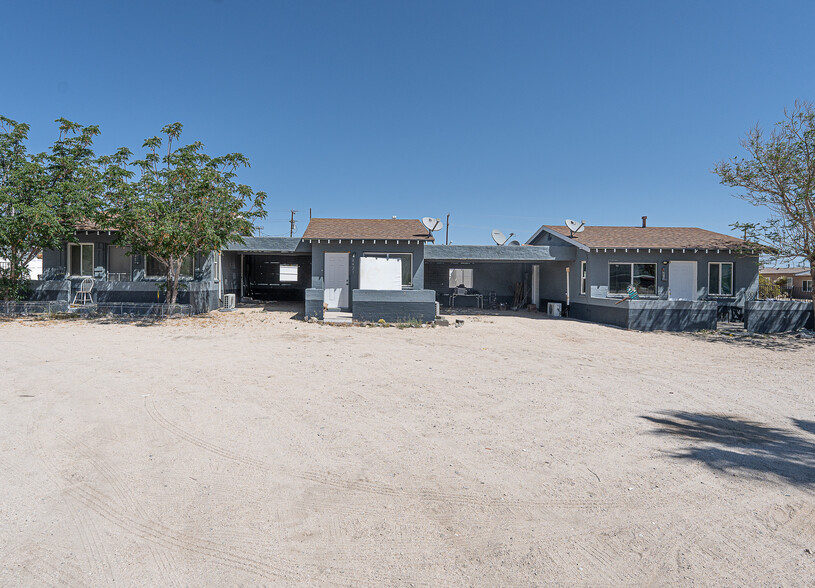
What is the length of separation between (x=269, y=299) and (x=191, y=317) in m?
9.32

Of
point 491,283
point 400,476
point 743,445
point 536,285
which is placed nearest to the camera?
point 400,476

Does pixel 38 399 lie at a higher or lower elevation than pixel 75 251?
lower

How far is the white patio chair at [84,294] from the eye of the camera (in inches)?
666

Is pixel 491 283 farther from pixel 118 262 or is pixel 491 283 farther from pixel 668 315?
pixel 118 262

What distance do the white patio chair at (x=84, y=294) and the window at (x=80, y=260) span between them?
65 cm

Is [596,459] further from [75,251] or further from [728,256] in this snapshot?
[75,251]

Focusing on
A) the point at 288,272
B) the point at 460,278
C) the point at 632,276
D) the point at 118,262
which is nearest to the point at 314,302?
the point at 118,262

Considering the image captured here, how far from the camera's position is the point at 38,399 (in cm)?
563

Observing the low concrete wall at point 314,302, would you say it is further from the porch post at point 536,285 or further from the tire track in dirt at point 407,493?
the porch post at point 536,285

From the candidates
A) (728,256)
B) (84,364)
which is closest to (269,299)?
(84,364)

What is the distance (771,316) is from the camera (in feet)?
47.8

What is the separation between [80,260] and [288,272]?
993 cm

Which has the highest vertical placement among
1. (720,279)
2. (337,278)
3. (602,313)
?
(720,279)

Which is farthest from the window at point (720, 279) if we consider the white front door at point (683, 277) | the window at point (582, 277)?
the window at point (582, 277)
